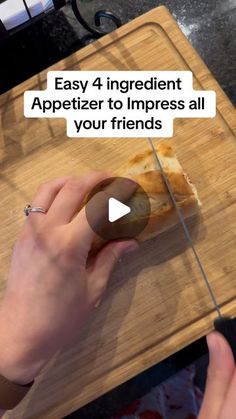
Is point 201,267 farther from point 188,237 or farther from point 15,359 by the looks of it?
point 15,359

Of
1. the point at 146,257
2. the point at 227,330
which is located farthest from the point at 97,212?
the point at 227,330

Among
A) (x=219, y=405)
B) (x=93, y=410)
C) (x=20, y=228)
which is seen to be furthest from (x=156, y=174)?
(x=93, y=410)

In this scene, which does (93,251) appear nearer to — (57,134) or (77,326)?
(77,326)

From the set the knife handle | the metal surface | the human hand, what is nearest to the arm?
the human hand

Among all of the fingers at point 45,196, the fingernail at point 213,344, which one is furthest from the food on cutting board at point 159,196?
the fingernail at point 213,344

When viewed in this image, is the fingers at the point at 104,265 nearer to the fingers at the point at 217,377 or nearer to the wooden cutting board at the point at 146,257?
the wooden cutting board at the point at 146,257
